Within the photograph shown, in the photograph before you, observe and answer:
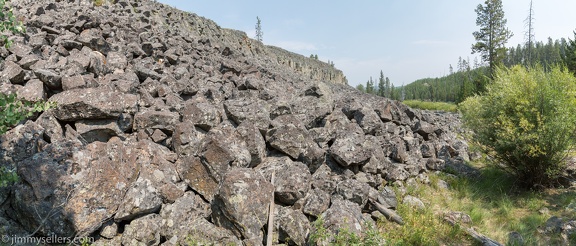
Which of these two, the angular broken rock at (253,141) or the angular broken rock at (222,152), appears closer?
the angular broken rock at (222,152)

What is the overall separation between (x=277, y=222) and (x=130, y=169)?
2817mm

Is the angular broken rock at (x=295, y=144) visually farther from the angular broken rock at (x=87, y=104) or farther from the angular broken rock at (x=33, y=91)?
the angular broken rock at (x=33, y=91)

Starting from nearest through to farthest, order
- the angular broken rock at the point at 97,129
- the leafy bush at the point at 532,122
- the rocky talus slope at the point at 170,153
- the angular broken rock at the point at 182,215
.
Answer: the rocky talus slope at the point at 170,153
the angular broken rock at the point at 182,215
the angular broken rock at the point at 97,129
the leafy bush at the point at 532,122

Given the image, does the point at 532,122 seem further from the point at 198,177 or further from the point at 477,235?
the point at 198,177

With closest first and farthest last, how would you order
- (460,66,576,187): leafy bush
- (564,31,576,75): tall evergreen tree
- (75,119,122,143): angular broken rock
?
(75,119,122,143): angular broken rock < (460,66,576,187): leafy bush < (564,31,576,75): tall evergreen tree

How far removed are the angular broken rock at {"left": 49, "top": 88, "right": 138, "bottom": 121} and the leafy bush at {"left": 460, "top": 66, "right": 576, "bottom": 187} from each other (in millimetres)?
10226

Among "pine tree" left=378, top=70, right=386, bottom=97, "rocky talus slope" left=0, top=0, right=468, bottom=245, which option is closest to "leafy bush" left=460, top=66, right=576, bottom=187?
"rocky talus slope" left=0, top=0, right=468, bottom=245

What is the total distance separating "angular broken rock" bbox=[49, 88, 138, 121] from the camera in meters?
5.79

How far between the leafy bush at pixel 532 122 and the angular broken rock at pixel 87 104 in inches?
Answer: 403

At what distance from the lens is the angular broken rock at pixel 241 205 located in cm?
487

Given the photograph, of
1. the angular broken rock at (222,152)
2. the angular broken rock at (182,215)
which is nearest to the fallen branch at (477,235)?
the angular broken rock at (222,152)

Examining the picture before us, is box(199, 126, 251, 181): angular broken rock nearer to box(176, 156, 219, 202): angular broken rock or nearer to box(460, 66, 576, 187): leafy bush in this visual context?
box(176, 156, 219, 202): angular broken rock

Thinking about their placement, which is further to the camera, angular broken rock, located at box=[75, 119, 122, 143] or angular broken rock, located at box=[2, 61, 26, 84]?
angular broken rock, located at box=[2, 61, 26, 84]

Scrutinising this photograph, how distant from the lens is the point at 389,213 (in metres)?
6.58
